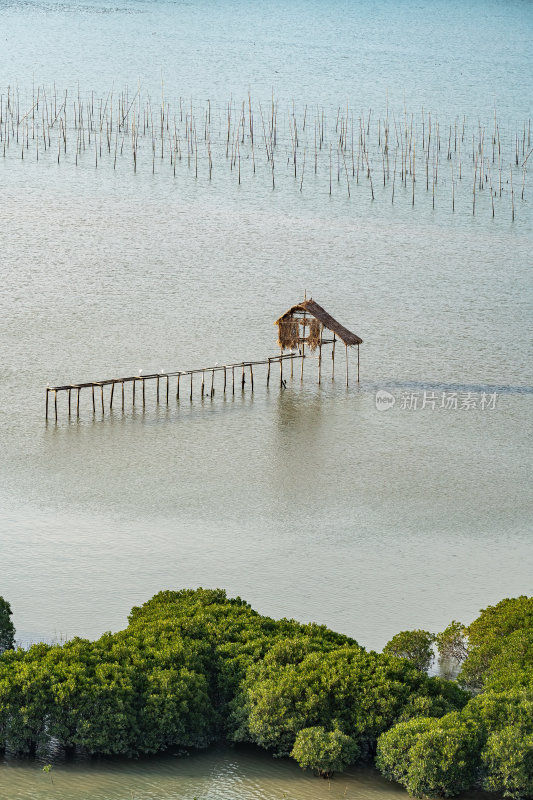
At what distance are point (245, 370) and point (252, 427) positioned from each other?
4.13 meters

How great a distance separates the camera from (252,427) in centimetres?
3073

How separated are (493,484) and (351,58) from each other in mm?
72825

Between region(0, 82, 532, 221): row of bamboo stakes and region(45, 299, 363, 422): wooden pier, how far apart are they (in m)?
24.3

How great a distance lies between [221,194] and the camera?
56.8 metres

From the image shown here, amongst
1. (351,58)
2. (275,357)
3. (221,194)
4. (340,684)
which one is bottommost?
(340,684)

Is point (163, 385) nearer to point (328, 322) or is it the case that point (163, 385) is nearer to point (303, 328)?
point (303, 328)

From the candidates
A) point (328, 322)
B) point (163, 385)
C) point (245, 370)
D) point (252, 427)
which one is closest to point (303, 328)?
point (328, 322)

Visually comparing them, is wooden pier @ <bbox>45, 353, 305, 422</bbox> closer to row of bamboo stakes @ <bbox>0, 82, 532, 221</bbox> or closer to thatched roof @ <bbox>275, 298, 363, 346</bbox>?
thatched roof @ <bbox>275, 298, 363, 346</bbox>

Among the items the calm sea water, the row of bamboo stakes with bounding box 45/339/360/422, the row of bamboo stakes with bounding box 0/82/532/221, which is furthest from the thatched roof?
the row of bamboo stakes with bounding box 0/82/532/221

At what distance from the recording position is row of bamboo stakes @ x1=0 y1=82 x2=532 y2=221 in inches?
2392

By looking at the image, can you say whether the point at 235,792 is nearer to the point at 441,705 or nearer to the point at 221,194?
the point at 441,705

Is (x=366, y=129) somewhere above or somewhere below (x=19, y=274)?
above

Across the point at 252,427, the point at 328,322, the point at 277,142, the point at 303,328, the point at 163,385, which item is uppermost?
the point at 277,142

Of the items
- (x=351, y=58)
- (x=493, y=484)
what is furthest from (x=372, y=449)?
(x=351, y=58)
